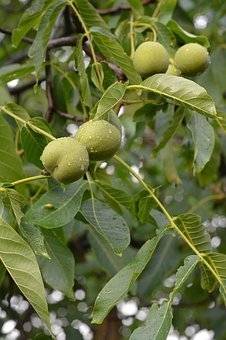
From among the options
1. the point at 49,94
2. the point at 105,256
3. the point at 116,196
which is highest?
the point at 116,196

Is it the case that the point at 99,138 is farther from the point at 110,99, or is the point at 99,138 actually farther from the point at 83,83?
the point at 83,83

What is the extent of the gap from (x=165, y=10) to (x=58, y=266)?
2.13 ft

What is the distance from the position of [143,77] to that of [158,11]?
41cm

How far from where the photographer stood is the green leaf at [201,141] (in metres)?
1.50

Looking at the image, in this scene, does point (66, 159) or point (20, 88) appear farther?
point (20, 88)

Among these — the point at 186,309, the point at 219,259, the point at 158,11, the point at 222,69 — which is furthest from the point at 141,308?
the point at 219,259

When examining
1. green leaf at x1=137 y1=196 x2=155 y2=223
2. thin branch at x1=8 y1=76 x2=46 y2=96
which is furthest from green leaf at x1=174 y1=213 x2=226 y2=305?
thin branch at x1=8 y1=76 x2=46 y2=96

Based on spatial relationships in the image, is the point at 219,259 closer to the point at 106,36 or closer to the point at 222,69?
the point at 106,36

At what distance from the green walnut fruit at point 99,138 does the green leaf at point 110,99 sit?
15mm

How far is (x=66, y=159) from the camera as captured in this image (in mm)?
1190

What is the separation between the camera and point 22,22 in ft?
5.33

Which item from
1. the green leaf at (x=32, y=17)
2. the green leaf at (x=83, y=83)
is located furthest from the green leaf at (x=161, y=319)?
the green leaf at (x=32, y=17)

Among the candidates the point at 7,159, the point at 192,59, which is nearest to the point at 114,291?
the point at 7,159

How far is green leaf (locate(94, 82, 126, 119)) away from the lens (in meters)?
1.24
